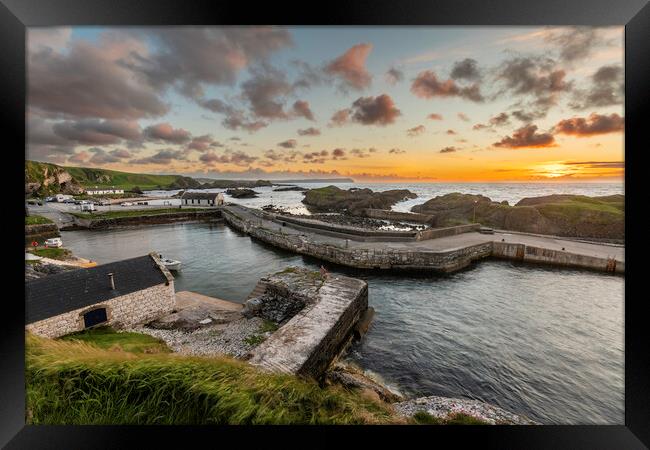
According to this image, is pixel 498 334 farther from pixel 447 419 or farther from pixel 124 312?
pixel 124 312

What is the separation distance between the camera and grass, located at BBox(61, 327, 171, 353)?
4809 mm

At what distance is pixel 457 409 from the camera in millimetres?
3617

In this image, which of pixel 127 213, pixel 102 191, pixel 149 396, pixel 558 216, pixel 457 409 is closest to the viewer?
pixel 149 396

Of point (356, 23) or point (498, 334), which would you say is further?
point (498, 334)

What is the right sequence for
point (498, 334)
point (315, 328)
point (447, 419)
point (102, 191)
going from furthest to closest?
1. point (102, 191)
2. point (498, 334)
3. point (315, 328)
4. point (447, 419)

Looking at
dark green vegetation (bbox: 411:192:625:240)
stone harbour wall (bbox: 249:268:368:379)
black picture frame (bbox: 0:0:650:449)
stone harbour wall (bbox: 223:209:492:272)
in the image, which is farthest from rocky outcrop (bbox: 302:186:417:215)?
black picture frame (bbox: 0:0:650:449)

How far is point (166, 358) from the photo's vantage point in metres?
2.32

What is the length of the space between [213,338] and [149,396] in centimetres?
414

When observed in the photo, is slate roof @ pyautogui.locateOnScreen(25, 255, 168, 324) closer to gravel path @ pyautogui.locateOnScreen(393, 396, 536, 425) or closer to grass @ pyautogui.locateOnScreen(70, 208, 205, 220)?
gravel path @ pyautogui.locateOnScreen(393, 396, 536, 425)

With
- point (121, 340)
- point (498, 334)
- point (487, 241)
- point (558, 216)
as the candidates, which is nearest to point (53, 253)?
point (121, 340)

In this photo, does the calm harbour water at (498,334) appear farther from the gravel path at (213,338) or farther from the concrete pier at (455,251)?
the gravel path at (213,338)

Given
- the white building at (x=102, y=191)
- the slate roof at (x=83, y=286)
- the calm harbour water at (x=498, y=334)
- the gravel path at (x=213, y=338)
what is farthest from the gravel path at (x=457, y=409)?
the white building at (x=102, y=191)
